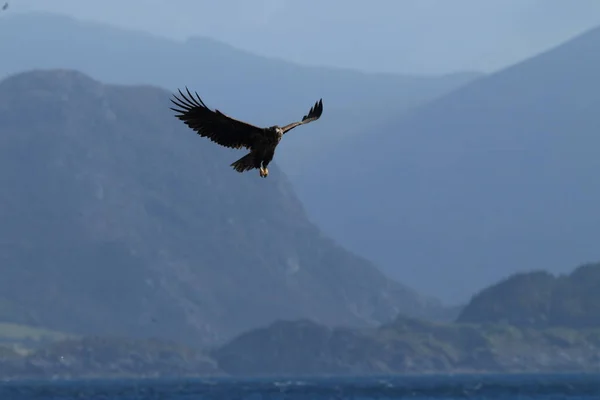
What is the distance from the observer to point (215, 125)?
119 ft

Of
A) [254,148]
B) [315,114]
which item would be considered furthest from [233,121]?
→ [315,114]

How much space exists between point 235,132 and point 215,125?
1.95 ft

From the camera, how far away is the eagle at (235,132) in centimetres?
3472

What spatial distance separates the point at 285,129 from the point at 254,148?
911 mm

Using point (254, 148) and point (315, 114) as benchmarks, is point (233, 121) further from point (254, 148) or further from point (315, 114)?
point (315, 114)

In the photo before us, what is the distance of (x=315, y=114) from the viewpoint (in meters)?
39.2

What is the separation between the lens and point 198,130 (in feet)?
119

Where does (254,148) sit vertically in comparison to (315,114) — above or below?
below

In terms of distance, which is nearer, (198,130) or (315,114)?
(198,130)

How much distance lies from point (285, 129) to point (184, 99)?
2.56 metres

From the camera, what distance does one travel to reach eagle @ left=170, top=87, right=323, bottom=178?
34719 mm

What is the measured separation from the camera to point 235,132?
36.1 meters

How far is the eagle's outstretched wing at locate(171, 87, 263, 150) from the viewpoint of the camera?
3562 cm

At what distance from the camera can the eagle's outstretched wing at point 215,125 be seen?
117 feet
